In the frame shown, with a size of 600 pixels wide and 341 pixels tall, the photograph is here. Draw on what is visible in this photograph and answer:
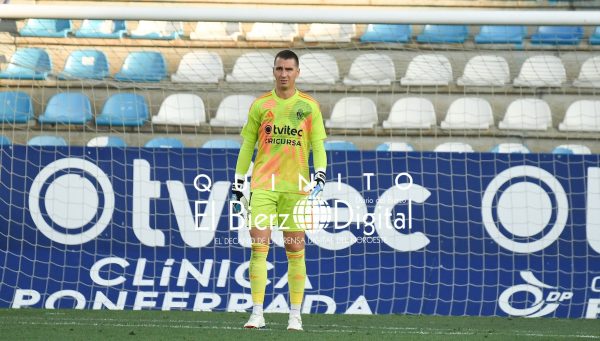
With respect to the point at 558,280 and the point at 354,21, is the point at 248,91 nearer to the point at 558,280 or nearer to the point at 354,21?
the point at 354,21

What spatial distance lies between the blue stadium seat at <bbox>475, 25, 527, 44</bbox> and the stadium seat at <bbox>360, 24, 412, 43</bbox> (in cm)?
77

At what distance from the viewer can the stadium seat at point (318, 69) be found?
10.6 m

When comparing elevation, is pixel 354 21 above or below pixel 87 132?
above

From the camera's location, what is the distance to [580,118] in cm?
1059

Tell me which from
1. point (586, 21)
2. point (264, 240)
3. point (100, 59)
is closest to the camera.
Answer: point (264, 240)

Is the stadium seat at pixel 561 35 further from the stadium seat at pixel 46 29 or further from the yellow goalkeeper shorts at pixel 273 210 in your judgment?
the yellow goalkeeper shorts at pixel 273 210

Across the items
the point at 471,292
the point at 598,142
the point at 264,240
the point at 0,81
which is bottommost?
the point at 471,292

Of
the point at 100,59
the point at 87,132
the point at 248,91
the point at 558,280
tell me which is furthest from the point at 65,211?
the point at 558,280

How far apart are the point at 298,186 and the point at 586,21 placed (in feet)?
10.1

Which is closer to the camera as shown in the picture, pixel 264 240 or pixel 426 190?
pixel 264 240

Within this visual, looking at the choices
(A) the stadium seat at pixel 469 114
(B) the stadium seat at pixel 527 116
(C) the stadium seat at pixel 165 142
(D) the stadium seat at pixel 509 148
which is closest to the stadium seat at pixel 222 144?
(C) the stadium seat at pixel 165 142

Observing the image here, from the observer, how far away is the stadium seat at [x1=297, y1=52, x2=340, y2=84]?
419 inches

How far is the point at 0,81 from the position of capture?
984 cm

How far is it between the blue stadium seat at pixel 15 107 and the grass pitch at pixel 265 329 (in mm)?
2457
